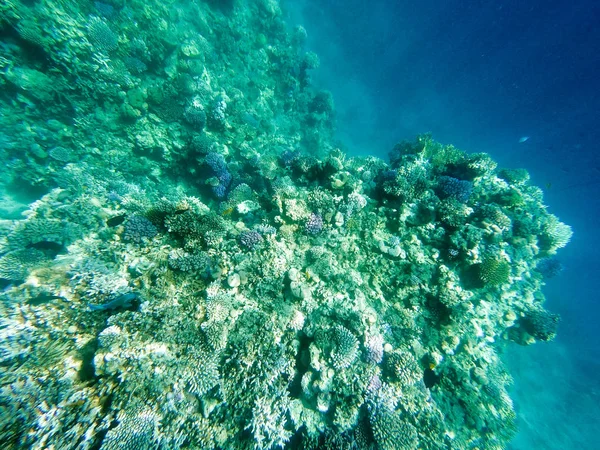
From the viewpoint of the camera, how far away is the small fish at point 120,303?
4.40 m

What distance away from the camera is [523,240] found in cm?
838

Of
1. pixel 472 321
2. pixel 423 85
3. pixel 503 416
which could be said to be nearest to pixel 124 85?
pixel 472 321

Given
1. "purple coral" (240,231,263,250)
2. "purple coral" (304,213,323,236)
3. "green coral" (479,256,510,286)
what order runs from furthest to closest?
"green coral" (479,256,510,286), "purple coral" (304,213,323,236), "purple coral" (240,231,263,250)

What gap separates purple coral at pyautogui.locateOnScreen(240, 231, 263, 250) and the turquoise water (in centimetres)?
4

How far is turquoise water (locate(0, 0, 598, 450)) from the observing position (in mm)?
4270

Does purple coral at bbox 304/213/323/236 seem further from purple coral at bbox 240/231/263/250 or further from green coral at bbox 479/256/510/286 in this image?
green coral at bbox 479/256/510/286

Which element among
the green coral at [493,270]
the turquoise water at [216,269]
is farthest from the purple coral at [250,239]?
the green coral at [493,270]

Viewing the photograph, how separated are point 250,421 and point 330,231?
4.60 m

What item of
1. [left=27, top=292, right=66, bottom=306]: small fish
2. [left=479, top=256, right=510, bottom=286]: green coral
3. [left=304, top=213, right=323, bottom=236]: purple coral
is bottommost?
[left=27, top=292, right=66, bottom=306]: small fish

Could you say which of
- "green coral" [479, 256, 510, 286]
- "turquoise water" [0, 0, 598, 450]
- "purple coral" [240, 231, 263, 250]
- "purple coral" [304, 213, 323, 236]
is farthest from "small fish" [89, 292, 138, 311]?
"green coral" [479, 256, 510, 286]

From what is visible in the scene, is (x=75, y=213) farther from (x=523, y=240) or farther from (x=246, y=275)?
(x=523, y=240)

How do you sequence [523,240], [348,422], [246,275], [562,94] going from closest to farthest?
[348,422]
[246,275]
[523,240]
[562,94]

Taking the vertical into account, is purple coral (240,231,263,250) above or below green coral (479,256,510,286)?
below

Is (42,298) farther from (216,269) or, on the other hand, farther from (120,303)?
(216,269)
